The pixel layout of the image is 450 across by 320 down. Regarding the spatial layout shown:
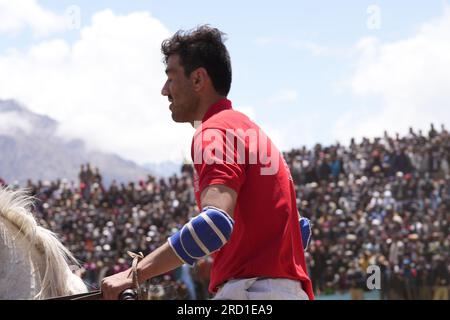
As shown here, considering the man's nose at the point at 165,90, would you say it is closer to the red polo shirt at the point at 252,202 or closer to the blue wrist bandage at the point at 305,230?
the red polo shirt at the point at 252,202

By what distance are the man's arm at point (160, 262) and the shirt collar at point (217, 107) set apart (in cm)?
45

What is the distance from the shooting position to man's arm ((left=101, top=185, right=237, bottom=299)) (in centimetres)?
268

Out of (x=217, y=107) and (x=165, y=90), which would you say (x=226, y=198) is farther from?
(x=165, y=90)

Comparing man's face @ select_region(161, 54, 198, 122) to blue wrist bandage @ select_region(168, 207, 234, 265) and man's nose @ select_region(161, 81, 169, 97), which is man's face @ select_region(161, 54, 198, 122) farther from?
blue wrist bandage @ select_region(168, 207, 234, 265)

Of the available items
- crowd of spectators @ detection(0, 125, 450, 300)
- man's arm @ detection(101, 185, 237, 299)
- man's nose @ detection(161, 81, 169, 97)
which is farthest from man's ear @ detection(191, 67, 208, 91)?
crowd of spectators @ detection(0, 125, 450, 300)

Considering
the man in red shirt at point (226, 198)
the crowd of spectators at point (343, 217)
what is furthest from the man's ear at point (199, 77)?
the crowd of spectators at point (343, 217)

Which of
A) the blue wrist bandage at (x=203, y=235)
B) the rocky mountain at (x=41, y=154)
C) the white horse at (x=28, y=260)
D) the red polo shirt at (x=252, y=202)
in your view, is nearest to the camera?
the blue wrist bandage at (x=203, y=235)

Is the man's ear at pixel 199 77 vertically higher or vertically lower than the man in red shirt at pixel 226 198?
higher

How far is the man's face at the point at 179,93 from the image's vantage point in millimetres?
3145

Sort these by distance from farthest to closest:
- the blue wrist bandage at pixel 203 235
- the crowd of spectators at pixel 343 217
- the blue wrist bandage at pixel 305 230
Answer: the crowd of spectators at pixel 343 217, the blue wrist bandage at pixel 305 230, the blue wrist bandage at pixel 203 235

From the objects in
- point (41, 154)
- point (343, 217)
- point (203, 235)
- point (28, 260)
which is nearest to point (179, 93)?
point (203, 235)

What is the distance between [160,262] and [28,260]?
1526mm

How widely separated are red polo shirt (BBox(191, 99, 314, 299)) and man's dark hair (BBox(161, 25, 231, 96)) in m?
0.19
